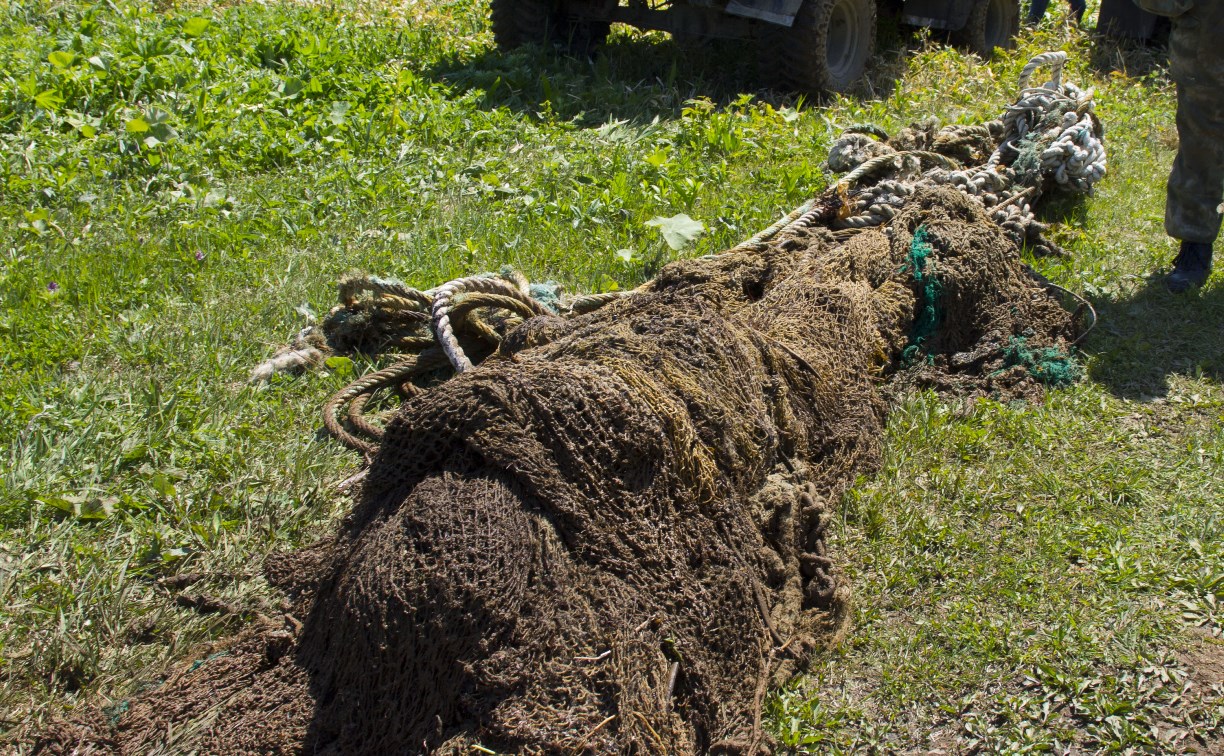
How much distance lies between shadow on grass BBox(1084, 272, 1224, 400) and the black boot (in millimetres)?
51

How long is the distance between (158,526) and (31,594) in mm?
374

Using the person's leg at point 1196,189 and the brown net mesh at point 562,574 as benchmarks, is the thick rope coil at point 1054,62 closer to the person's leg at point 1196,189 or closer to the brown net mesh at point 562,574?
the person's leg at point 1196,189

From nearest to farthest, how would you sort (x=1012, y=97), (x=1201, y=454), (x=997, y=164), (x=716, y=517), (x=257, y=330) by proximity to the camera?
1. (x=716, y=517)
2. (x=1201, y=454)
3. (x=257, y=330)
4. (x=997, y=164)
5. (x=1012, y=97)

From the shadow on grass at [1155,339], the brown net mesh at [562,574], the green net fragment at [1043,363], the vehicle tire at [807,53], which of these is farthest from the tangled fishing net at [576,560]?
the vehicle tire at [807,53]

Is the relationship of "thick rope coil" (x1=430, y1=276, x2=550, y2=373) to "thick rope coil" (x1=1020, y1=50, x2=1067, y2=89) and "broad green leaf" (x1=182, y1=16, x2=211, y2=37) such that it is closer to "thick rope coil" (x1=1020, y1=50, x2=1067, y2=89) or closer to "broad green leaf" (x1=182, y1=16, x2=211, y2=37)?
"thick rope coil" (x1=1020, y1=50, x2=1067, y2=89)

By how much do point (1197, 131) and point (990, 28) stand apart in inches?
205

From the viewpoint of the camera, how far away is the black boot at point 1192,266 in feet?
15.7

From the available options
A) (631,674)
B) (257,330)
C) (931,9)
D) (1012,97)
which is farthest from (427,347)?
(931,9)

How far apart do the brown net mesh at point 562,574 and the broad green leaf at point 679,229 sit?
67.0 inches

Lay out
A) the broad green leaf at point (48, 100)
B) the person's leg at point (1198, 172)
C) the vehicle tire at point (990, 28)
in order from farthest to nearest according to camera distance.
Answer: the vehicle tire at point (990, 28) < the broad green leaf at point (48, 100) < the person's leg at point (1198, 172)

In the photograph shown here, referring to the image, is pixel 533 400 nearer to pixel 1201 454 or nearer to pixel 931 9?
pixel 1201 454

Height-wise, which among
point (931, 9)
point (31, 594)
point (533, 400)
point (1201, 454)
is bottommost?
point (31, 594)

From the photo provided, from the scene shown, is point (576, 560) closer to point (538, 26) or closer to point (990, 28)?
point (538, 26)

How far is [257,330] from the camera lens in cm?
424
